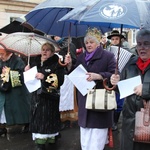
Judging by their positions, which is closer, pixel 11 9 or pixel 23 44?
pixel 23 44

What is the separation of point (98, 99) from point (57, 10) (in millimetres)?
1697

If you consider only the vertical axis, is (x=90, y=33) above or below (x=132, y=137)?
above

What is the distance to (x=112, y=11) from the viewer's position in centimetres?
249

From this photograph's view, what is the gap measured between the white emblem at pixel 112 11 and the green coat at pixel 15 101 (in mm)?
2855

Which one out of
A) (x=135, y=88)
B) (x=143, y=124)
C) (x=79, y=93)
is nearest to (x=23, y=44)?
(x=79, y=93)

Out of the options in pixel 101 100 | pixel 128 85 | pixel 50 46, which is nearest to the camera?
pixel 128 85

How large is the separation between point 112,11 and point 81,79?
1.09m

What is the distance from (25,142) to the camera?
504cm

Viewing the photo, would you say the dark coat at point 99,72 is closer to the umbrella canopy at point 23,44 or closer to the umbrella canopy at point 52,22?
the umbrella canopy at point 52,22

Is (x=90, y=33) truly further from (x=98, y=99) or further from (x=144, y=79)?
(x=144, y=79)

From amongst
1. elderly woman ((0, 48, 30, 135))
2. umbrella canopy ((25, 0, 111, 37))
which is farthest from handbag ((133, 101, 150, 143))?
elderly woman ((0, 48, 30, 135))

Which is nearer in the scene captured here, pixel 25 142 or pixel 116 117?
pixel 25 142

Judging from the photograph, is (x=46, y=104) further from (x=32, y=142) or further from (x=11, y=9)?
(x=11, y=9)

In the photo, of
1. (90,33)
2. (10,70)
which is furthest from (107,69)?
(10,70)
